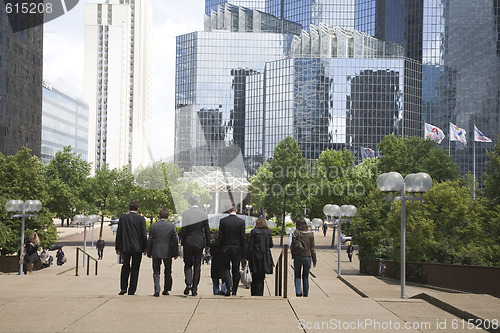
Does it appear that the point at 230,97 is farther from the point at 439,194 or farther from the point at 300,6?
the point at 439,194

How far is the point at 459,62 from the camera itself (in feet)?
465

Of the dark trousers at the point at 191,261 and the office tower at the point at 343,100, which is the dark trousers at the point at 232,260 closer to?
the dark trousers at the point at 191,261

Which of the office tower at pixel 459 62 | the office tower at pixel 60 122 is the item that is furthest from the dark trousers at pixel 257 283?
the office tower at pixel 459 62

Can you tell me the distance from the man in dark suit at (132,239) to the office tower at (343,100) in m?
119

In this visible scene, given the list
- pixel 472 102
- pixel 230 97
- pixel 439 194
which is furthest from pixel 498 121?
pixel 439 194

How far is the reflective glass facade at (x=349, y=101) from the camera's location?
129m

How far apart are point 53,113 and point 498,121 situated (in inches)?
3784

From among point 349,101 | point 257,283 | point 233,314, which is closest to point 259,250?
point 257,283

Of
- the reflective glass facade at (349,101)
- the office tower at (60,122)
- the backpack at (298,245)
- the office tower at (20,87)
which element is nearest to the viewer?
the backpack at (298,245)

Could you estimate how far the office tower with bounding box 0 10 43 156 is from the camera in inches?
3460

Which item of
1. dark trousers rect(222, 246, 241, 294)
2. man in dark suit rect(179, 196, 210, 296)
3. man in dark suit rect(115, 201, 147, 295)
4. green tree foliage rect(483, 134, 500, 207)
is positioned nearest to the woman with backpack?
dark trousers rect(222, 246, 241, 294)

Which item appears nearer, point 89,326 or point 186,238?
point 89,326

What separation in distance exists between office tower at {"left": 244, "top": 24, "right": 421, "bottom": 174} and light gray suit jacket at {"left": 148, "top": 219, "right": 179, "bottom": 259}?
119282 mm

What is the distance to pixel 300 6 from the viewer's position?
189 meters
